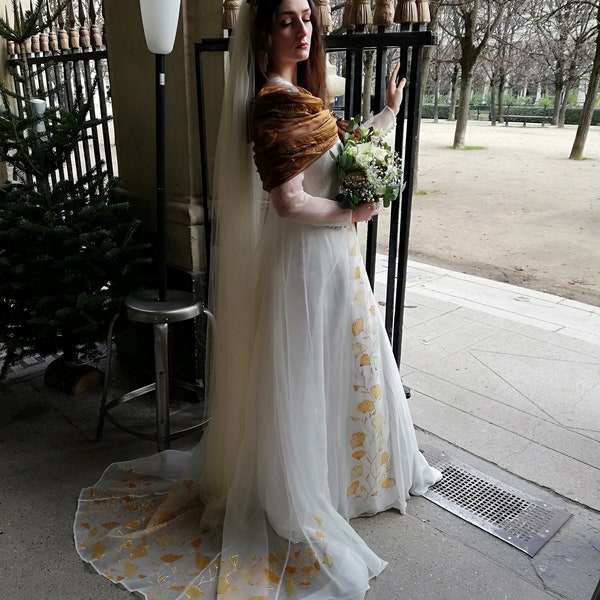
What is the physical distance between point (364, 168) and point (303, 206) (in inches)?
9.6

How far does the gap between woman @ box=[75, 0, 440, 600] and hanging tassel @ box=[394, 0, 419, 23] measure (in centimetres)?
25

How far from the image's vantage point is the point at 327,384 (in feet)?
7.18

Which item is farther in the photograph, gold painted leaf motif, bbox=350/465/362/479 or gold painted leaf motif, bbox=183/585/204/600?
gold painted leaf motif, bbox=350/465/362/479

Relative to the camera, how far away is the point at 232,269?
2238 millimetres

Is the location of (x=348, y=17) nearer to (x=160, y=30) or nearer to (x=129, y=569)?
(x=160, y=30)

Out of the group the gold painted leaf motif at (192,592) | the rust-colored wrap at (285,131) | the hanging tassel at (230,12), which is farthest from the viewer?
the hanging tassel at (230,12)

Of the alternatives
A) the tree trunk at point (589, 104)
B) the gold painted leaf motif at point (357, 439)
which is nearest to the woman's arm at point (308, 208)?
the gold painted leaf motif at point (357, 439)

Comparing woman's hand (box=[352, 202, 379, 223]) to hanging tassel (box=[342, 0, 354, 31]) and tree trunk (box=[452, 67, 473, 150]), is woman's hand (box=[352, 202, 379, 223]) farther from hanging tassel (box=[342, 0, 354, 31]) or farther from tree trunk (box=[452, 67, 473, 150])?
tree trunk (box=[452, 67, 473, 150])

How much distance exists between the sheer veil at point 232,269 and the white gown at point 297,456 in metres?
0.08

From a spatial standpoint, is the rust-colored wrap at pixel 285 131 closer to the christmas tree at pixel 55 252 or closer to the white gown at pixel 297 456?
the white gown at pixel 297 456

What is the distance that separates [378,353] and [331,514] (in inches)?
25.3

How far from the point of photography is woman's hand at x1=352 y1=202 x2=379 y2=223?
6.65ft

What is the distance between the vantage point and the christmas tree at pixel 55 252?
2.97 meters

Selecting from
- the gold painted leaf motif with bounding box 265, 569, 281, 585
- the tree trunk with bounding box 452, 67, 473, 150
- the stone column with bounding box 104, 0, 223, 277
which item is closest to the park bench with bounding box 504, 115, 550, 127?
the tree trunk with bounding box 452, 67, 473, 150
